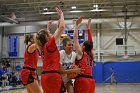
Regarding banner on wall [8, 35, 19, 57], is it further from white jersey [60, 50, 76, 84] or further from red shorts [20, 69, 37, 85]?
white jersey [60, 50, 76, 84]

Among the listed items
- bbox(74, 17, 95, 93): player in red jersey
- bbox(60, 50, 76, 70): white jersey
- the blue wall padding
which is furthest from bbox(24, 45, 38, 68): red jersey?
the blue wall padding

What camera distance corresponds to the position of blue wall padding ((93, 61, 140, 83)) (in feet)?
93.6

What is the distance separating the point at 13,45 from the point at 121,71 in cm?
1240

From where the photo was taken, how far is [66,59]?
4.83 metres

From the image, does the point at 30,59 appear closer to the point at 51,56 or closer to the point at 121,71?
the point at 51,56

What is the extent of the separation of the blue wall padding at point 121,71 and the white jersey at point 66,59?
80.0ft

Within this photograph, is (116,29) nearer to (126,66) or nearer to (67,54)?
(126,66)

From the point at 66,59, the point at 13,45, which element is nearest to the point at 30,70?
the point at 66,59

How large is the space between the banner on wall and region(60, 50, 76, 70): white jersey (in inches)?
1070

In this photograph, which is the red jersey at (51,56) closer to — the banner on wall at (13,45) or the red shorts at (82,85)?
the red shorts at (82,85)

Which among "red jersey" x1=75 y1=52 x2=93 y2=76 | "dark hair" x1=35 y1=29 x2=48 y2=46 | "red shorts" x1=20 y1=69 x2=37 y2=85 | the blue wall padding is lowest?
the blue wall padding

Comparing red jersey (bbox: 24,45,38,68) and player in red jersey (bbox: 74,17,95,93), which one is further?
red jersey (bbox: 24,45,38,68)

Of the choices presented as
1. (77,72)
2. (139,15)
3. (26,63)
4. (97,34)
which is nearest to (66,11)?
(97,34)

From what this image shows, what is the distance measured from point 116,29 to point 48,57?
86.9 feet
